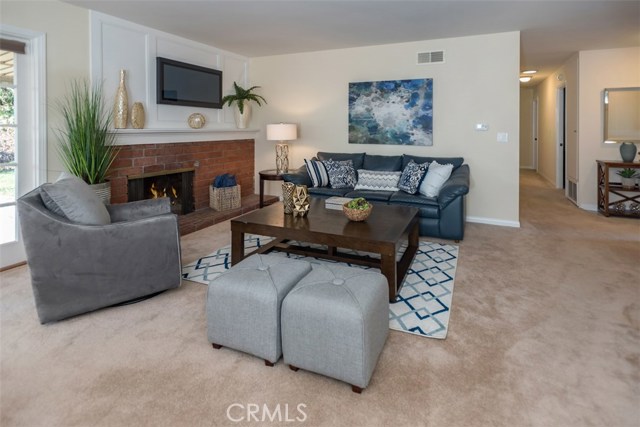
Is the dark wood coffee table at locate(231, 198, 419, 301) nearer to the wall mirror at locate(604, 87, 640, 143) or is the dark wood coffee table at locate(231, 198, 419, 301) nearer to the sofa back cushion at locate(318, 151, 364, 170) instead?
the sofa back cushion at locate(318, 151, 364, 170)

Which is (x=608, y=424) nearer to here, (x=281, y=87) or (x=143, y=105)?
(x=143, y=105)

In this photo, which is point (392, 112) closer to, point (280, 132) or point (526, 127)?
point (280, 132)

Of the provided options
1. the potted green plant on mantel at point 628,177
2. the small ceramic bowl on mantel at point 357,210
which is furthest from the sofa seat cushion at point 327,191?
the potted green plant on mantel at point 628,177

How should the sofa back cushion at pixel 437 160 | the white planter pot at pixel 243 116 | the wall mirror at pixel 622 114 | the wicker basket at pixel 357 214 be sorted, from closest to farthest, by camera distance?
the wicker basket at pixel 357 214 → the sofa back cushion at pixel 437 160 → the wall mirror at pixel 622 114 → the white planter pot at pixel 243 116

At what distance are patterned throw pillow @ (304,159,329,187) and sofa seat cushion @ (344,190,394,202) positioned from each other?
47 cm

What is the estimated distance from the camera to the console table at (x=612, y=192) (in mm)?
5020

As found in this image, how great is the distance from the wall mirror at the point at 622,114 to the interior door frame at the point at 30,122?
677cm

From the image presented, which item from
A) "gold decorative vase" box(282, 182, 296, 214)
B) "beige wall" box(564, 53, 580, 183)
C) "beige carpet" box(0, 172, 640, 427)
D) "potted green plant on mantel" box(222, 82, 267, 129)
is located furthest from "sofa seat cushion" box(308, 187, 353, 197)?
"beige wall" box(564, 53, 580, 183)

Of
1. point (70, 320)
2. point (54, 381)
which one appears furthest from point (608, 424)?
point (70, 320)

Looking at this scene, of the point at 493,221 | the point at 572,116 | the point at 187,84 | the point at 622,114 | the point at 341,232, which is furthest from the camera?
the point at 572,116

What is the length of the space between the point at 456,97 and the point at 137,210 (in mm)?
3938

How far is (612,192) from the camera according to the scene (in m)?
5.23

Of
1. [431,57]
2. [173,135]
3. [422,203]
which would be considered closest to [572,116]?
[431,57]

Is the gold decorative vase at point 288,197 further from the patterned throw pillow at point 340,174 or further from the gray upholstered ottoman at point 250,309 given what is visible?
the patterned throw pillow at point 340,174
